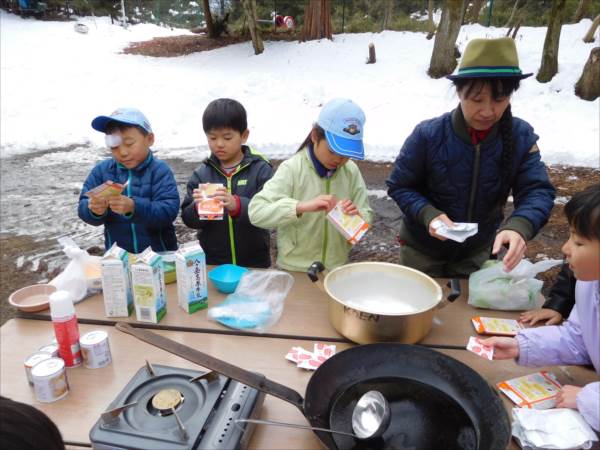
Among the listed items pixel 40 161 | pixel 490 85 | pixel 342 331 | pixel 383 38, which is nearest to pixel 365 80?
pixel 383 38

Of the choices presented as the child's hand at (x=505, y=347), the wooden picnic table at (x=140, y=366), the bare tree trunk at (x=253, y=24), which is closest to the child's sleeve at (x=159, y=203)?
the wooden picnic table at (x=140, y=366)

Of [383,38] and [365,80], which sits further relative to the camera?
[383,38]

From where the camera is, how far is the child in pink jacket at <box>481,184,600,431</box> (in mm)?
1345

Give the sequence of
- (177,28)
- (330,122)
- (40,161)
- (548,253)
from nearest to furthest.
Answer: (330,122)
(548,253)
(40,161)
(177,28)

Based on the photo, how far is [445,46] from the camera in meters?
10.8

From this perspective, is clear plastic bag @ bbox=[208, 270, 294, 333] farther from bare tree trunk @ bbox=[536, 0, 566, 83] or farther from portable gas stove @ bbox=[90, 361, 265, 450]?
bare tree trunk @ bbox=[536, 0, 566, 83]

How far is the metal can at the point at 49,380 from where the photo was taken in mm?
1325

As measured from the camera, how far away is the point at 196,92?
11.3 metres

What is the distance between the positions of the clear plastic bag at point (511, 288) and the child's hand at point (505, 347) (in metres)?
0.40

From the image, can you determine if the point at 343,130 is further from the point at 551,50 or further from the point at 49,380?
the point at 551,50

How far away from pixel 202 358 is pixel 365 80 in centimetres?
1183

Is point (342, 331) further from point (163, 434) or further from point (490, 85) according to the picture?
point (490, 85)

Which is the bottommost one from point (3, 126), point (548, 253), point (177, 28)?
point (548, 253)

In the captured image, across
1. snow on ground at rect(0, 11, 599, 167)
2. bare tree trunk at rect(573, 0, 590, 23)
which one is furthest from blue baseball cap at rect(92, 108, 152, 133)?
bare tree trunk at rect(573, 0, 590, 23)
